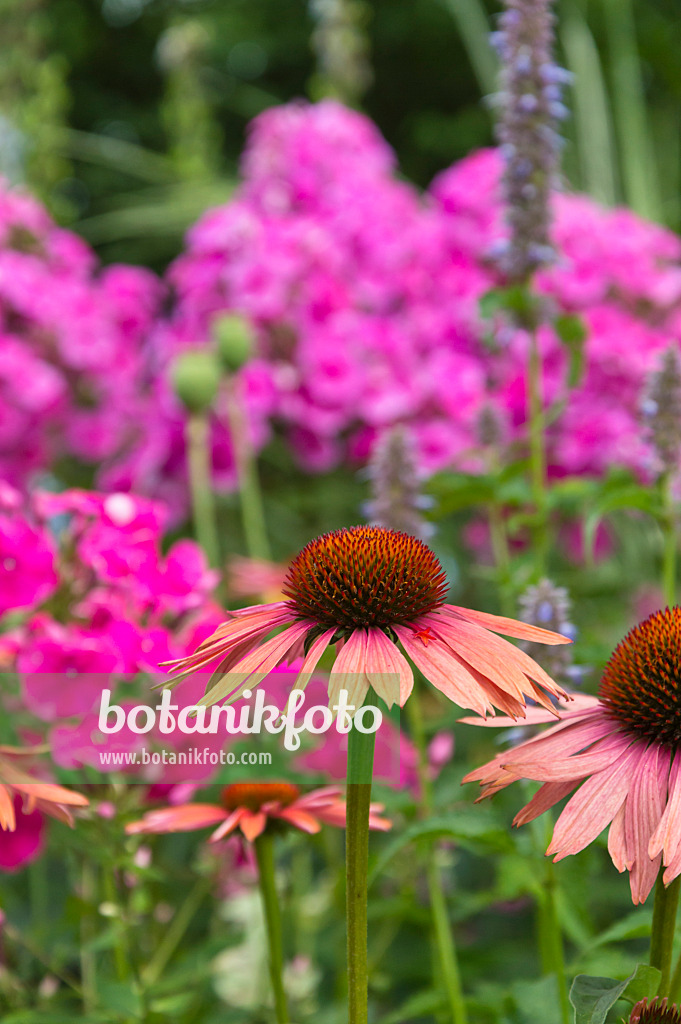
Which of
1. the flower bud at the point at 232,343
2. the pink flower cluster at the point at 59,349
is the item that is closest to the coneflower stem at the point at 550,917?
the flower bud at the point at 232,343

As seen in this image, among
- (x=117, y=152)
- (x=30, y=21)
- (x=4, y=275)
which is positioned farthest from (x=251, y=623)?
(x=30, y=21)

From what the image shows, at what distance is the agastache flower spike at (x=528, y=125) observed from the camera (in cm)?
98

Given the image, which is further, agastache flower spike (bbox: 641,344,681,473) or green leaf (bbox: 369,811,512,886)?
agastache flower spike (bbox: 641,344,681,473)

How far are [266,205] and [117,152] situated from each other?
0.52m

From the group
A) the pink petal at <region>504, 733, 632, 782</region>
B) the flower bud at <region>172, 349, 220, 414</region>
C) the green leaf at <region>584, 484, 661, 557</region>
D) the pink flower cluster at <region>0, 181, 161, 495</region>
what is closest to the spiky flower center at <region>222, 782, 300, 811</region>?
the pink petal at <region>504, 733, 632, 782</region>

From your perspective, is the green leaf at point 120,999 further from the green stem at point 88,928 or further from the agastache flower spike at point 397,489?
the agastache flower spike at point 397,489

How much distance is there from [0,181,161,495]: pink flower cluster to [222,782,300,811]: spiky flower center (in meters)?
1.11

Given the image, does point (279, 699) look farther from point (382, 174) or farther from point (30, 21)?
point (30, 21)

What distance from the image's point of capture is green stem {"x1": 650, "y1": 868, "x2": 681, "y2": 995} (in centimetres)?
45

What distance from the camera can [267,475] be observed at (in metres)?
1.86

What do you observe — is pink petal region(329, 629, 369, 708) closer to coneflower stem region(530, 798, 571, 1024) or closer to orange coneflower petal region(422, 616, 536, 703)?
orange coneflower petal region(422, 616, 536, 703)

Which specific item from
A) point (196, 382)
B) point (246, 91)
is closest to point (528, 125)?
point (196, 382)

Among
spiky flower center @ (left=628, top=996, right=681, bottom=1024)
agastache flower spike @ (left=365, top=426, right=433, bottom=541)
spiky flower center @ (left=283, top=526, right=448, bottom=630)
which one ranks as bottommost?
spiky flower center @ (left=628, top=996, right=681, bottom=1024)

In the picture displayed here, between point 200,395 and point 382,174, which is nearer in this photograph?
point 200,395
